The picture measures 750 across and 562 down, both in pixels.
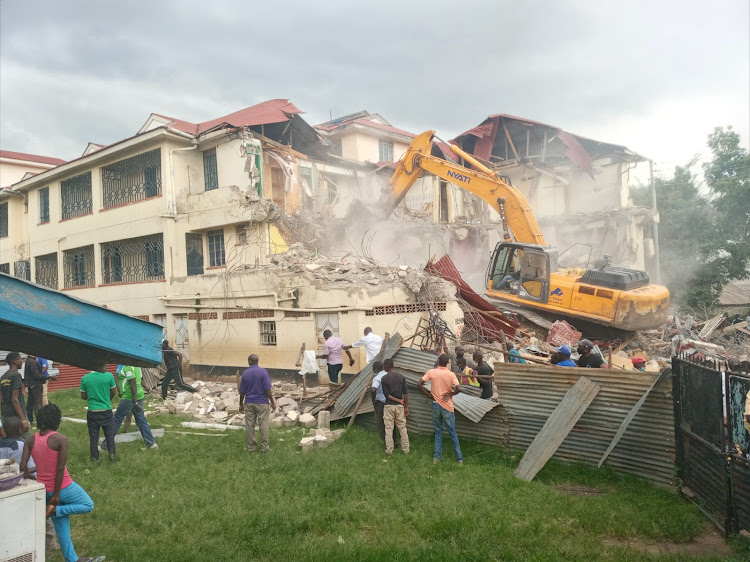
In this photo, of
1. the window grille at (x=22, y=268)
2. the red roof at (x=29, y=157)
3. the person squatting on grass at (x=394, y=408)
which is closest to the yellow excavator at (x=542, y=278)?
the person squatting on grass at (x=394, y=408)

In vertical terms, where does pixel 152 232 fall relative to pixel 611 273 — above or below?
above

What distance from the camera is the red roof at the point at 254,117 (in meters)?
19.9

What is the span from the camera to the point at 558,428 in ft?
24.5

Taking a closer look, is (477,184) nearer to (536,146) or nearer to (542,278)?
(542,278)

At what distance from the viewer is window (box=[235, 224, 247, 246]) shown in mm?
18812

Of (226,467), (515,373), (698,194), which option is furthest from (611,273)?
(698,194)

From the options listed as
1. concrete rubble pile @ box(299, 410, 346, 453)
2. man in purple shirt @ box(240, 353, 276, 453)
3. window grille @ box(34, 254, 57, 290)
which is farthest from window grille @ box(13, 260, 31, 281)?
man in purple shirt @ box(240, 353, 276, 453)

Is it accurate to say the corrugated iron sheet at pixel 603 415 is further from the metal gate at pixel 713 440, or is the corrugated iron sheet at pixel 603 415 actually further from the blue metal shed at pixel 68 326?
the blue metal shed at pixel 68 326

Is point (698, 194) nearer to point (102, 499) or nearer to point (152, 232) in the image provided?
point (152, 232)

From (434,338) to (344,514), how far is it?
354 inches

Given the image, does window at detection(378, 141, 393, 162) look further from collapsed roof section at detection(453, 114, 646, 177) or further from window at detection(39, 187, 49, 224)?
window at detection(39, 187, 49, 224)

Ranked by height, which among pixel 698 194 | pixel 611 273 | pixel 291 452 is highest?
pixel 698 194

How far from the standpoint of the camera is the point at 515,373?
816 centimetres

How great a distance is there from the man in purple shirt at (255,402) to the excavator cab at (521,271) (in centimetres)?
989
